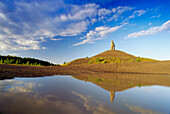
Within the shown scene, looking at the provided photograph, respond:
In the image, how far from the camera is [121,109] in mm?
4387

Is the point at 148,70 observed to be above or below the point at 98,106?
above

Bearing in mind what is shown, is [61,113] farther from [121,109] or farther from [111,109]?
[121,109]

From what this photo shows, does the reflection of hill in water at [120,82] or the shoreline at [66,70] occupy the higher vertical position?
the shoreline at [66,70]

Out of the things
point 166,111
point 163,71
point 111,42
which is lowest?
point 166,111

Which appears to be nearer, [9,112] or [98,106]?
[9,112]

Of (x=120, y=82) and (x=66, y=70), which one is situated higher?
(x=66, y=70)

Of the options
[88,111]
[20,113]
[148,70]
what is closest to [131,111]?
[88,111]

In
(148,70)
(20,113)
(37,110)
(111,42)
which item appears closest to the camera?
(20,113)

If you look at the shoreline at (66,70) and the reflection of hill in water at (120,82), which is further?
the shoreline at (66,70)

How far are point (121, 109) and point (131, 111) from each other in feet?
1.41

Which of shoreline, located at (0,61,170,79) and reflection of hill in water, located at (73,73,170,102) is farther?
shoreline, located at (0,61,170,79)

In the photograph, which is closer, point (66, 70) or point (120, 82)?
point (120, 82)

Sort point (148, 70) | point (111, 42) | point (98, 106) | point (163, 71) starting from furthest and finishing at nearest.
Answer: point (111, 42) < point (148, 70) < point (163, 71) < point (98, 106)

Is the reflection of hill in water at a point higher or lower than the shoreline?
lower
